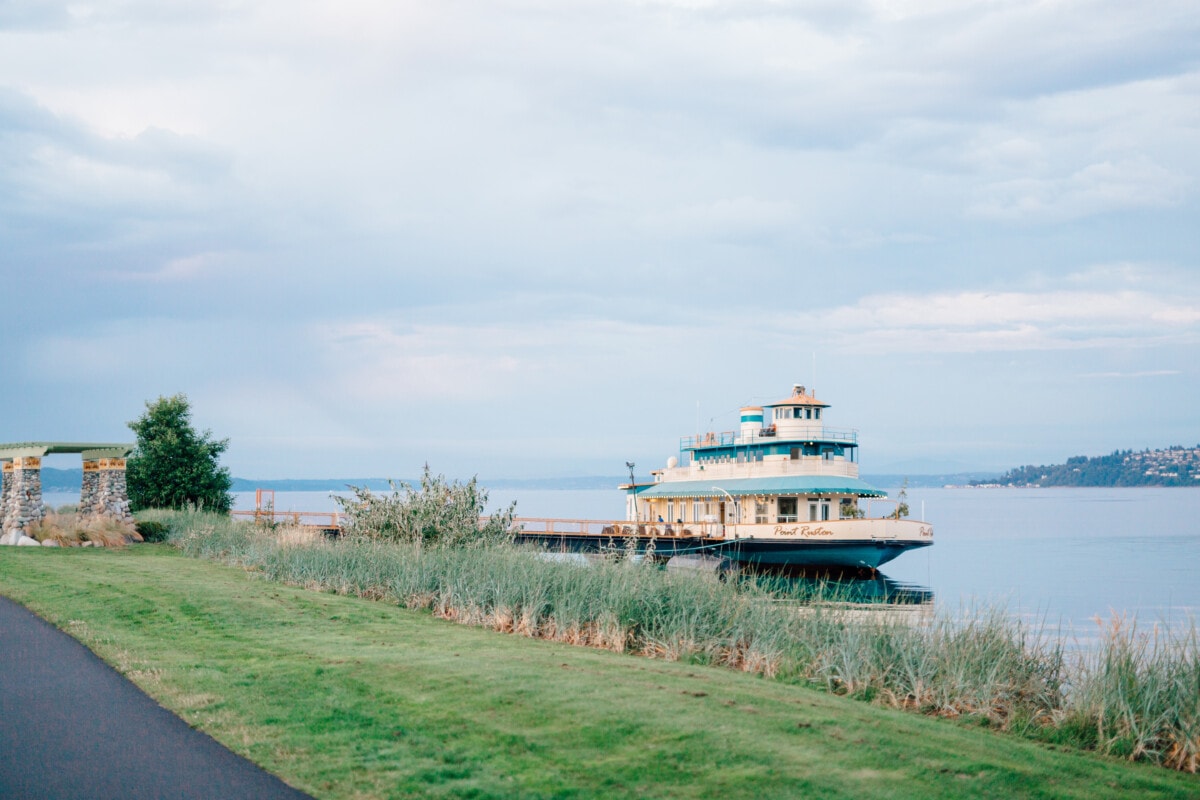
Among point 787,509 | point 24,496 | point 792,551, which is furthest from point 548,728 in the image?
point 787,509

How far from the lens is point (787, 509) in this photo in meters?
44.3

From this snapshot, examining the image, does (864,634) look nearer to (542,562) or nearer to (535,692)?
(535,692)

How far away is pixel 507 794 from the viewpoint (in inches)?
266

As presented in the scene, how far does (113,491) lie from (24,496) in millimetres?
3262

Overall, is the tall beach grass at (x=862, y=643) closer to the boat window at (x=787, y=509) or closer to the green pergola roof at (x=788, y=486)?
the green pergola roof at (x=788, y=486)

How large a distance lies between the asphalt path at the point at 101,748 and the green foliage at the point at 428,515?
43.2ft

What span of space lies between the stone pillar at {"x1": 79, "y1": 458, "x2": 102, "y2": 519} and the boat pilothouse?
2243cm

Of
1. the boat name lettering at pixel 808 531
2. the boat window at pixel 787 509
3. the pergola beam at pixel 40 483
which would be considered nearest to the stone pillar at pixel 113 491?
the pergola beam at pixel 40 483

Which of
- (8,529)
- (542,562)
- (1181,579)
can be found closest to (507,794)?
(542,562)

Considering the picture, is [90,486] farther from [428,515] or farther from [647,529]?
[647,529]

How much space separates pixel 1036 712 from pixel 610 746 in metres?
5.22

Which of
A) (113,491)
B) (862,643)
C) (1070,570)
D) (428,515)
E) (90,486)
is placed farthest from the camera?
(1070,570)

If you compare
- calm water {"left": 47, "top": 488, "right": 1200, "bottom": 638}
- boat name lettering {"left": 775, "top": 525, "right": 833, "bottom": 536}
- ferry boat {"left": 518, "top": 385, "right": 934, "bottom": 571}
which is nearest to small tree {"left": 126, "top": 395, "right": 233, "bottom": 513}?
calm water {"left": 47, "top": 488, "right": 1200, "bottom": 638}

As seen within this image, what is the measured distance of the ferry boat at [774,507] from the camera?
136 feet
